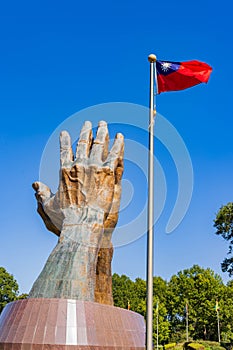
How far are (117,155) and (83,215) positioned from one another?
302 cm

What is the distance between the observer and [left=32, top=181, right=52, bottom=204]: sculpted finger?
1720cm

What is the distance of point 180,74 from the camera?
10516 millimetres

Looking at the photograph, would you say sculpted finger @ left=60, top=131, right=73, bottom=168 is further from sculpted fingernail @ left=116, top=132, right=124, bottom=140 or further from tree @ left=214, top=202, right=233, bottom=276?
tree @ left=214, top=202, right=233, bottom=276

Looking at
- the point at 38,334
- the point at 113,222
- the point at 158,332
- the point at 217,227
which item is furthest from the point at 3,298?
the point at 38,334

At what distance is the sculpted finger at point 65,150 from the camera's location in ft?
54.6

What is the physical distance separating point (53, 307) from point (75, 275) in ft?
4.85

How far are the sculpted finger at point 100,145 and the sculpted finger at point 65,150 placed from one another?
910mm

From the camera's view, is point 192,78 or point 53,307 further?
point 53,307

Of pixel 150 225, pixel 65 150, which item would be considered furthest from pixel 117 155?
pixel 150 225

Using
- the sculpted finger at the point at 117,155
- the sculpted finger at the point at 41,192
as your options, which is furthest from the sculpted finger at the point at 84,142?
the sculpted finger at the point at 41,192

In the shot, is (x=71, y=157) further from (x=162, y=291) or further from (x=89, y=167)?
(x=162, y=291)

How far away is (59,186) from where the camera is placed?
53.6 ft

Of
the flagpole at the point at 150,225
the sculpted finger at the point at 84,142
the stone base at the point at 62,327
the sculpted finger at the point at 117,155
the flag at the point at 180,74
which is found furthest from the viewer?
the sculpted finger at the point at 84,142

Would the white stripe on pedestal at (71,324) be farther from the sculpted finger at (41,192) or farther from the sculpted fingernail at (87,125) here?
the sculpted fingernail at (87,125)
